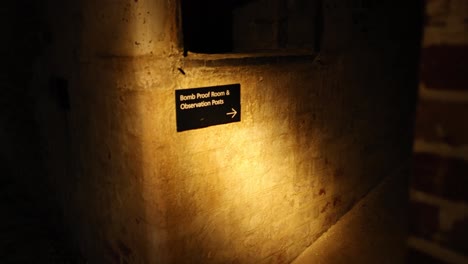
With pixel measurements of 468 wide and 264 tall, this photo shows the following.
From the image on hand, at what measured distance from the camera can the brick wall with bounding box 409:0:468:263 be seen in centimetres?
72

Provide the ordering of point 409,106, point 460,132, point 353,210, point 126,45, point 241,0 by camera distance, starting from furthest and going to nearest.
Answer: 1. point 409,106
2. point 353,210
3. point 241,0
4. point 126,45
5. point 460,132

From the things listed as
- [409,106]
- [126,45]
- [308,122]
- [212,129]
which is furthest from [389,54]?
[126,45]

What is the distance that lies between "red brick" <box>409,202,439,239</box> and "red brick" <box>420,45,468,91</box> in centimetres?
27

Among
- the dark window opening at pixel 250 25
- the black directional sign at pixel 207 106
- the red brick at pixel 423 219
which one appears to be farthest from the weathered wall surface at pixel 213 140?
the red brick at pixel 423 219

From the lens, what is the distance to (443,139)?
76 centimetres

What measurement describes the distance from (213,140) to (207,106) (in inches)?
10.9

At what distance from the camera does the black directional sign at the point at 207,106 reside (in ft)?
8.54

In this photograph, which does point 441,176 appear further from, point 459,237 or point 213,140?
point 213,140

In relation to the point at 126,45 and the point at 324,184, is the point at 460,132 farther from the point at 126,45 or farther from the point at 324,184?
the point at 324,184

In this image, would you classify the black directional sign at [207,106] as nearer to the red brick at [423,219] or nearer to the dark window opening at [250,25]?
the dark window opening at [250,25]

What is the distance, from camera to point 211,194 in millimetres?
2926

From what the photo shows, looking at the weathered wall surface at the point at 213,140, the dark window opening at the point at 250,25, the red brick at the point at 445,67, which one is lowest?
the weathered wall surface at the point at 213,140

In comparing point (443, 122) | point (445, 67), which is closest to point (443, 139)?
point (443, 122)

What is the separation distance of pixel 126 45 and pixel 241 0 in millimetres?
1652
